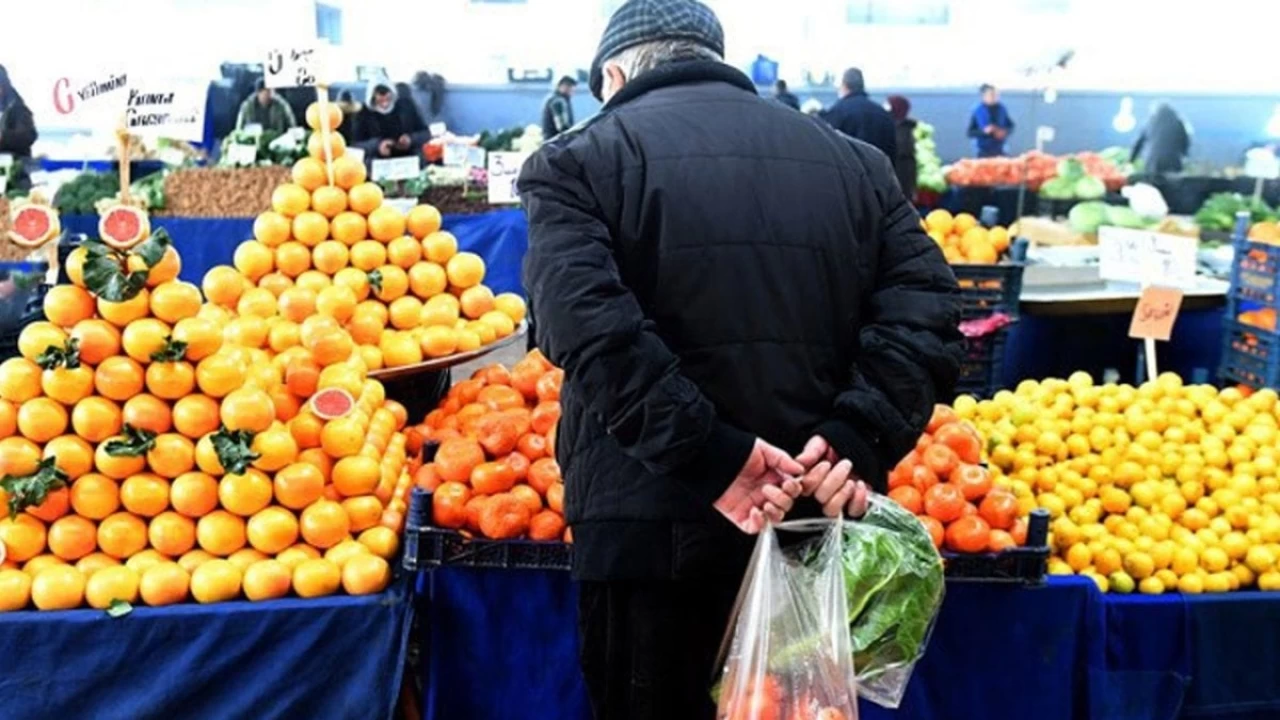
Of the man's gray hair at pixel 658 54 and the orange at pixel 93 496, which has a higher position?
the man's gray hair at pixel 658 54

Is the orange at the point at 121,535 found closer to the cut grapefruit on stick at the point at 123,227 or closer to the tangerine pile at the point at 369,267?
the cut grapefruit on stick at the point at 123,227

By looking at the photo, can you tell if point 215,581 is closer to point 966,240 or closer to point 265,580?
point 265,580

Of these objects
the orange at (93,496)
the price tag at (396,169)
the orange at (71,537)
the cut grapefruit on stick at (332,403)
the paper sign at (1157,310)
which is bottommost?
the orange at (71,537)

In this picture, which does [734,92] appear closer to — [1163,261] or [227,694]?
[227,694]

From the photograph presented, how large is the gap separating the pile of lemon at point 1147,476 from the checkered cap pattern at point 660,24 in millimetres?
1573

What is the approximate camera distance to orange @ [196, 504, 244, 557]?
2.26 metres

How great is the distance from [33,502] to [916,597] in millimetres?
1675

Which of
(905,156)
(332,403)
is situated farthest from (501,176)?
(332,403)

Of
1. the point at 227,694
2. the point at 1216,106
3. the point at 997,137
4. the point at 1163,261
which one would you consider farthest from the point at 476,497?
the point at 1216,106

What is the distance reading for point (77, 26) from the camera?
45.8 feet

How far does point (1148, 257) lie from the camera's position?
378 cm

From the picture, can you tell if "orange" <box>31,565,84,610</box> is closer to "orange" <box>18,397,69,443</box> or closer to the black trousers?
"orange" <box>18,397,69,443</box>

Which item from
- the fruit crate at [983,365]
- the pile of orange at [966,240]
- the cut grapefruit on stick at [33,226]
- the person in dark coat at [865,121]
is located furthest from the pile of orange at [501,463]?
the person in dark coat at [865,121]

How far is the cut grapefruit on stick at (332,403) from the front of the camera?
246cm
